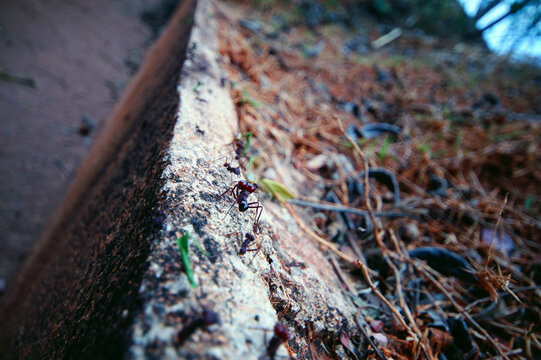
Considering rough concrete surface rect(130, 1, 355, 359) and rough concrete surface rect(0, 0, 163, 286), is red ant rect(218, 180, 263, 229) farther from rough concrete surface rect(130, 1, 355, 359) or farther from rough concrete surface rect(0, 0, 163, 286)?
rough concrete surface rect(0, 0, 163, 286)

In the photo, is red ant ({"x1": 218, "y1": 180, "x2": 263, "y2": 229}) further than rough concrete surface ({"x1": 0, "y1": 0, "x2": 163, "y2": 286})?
No

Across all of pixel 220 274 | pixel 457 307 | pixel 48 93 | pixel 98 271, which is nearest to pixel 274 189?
pixel 220 274

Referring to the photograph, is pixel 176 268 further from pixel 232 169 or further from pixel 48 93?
pixel 48 93

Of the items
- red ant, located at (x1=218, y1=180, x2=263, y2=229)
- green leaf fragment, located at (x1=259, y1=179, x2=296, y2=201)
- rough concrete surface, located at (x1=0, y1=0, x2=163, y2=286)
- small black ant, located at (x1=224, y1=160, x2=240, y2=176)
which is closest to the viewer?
red ant, located at (x1=218, y1=180, x2=263, y2=229)

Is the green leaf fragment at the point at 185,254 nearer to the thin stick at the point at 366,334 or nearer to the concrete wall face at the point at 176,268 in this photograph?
the concrete wall face at the point at 176,268

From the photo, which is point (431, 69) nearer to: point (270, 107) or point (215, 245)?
point (270, 107)

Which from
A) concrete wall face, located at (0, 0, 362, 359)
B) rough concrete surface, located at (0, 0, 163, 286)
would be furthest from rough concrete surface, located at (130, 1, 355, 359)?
rough concrete surface, located at (0, 0, 163, 286)

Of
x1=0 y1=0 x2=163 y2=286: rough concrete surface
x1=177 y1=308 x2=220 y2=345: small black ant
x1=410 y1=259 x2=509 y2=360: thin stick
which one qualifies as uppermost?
x1=177 y1=308 x2=220 y2=345: small black ant

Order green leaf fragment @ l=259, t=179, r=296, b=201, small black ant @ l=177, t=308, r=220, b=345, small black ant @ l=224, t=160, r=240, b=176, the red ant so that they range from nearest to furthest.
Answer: small black ant @ l=177, t=308, r=220, b=345 → the red ant → small black ant @ l=224, t=160, r=240, b=176 → green leaf fragment @ l=259, t=179, r=296, b=201
